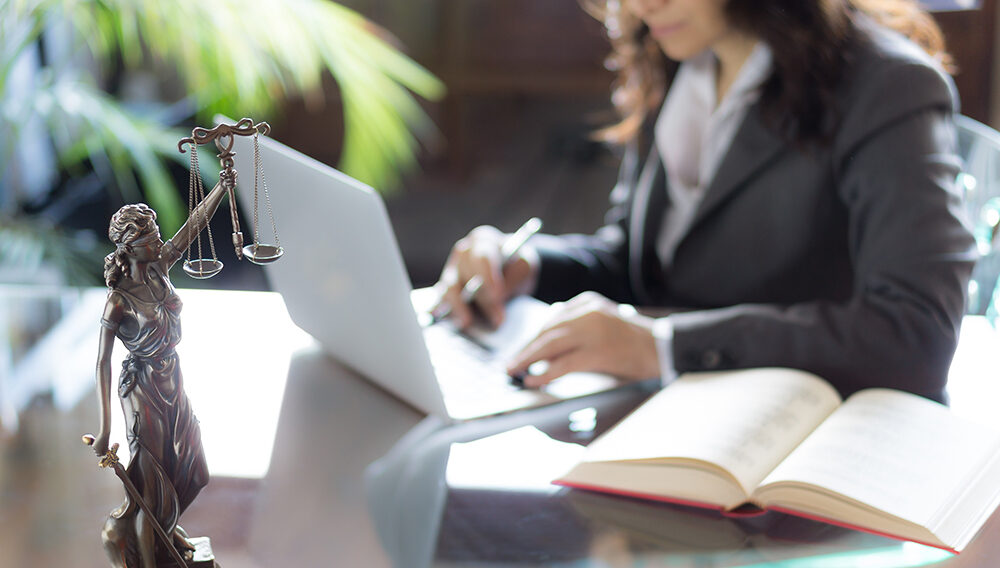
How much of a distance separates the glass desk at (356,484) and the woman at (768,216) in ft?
0.24

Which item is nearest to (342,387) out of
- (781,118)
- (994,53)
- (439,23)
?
(781,118)

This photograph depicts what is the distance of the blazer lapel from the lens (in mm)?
1209

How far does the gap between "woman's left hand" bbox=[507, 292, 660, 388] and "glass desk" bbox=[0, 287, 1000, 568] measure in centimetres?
3

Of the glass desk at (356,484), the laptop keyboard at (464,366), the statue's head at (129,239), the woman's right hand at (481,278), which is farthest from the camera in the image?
the woman's right hand at (481,278)

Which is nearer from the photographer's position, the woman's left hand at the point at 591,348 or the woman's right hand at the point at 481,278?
the woman's left hand at the point at 591,348

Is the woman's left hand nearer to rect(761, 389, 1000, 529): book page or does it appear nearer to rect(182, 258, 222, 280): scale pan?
rect(761, 389, 1000, 529): book page

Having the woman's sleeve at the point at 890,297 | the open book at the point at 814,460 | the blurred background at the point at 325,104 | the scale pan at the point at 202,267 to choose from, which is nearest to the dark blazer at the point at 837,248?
the woman's sleeve at the point at 890,297

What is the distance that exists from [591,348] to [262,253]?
490 millimetres

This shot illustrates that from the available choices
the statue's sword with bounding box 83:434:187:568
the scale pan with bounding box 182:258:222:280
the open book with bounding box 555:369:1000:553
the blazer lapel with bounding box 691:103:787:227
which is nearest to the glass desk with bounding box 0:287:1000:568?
the open book with bounding box 555:369:1000:553

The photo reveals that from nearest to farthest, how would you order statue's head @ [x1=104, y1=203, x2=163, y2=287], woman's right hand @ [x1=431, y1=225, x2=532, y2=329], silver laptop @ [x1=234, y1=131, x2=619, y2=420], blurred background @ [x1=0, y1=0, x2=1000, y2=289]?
statue's head @ [x1=104, y1=203, x2=163, y2=287]
silver laptop @ [x1=234, y1=131, x2=619, y2=420]
woman's right hand @ [x1=431, y1=225, x2=532, y2=329]
blurred background @ [x1=0, y1=0, x2=1000, y2=289]

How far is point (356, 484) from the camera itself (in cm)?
77

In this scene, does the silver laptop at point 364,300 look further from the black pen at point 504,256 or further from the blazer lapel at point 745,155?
the blazer lapel at point 745,155

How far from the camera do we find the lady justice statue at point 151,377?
490 millimetres

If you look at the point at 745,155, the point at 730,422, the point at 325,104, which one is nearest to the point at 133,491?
the point at 730,422
